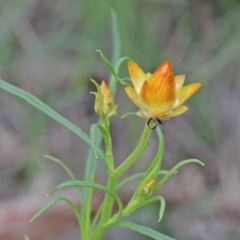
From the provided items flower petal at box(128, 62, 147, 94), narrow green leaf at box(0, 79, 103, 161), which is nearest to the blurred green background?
narrow green leaf at box(0, 79, 103, 161)

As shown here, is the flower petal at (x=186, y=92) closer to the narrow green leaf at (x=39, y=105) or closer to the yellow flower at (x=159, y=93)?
the yellow flower at (x=159, y=93)

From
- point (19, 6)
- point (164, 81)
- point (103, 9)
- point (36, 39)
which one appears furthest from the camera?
point (36, 39)

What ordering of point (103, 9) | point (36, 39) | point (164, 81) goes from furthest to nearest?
point (36, 39) < point (103, 9) < point (164, 81)

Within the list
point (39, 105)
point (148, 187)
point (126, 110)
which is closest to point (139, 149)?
point (148, 187)

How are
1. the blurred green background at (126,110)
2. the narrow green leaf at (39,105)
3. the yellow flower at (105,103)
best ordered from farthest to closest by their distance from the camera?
the blurred green background at (126,110)
the narrow green leaf at (39,105)
the yellow flower at (105,103)

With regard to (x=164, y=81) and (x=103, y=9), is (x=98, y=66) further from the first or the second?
(x=164, y=81)

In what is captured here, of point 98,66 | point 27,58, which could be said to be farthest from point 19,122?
point 98,66

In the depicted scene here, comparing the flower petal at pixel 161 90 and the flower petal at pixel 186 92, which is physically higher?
the flower petal at pixel 161 90

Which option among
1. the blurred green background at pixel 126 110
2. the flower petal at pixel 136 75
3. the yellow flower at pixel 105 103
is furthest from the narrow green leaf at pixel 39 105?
the blurred green background at pixel 126 110
